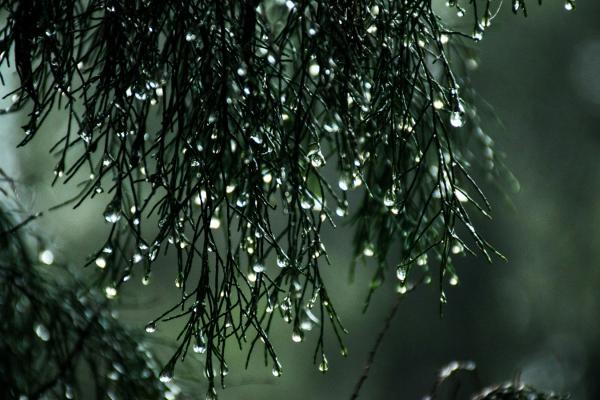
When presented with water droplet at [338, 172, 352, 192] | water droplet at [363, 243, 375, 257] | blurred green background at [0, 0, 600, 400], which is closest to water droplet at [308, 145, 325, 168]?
water droplet at [338, 172, 352, 192]

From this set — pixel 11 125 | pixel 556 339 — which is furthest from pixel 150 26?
pixel 556 339

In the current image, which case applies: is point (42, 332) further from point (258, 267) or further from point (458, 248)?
point (458, 248)

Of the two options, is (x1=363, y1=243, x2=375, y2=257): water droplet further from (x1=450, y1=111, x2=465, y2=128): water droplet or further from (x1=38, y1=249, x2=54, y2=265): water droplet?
(x1=38, y1=249, x2=54, y2=265): water droplet

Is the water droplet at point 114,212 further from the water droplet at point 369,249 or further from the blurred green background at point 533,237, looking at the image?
the blurred green background at point 533,237

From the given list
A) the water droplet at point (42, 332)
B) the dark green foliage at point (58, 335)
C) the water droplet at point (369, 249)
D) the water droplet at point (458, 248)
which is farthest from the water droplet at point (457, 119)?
the water droplet at point (42, 332)

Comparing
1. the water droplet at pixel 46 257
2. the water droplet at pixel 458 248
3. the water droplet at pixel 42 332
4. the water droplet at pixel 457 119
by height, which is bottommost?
the water droplet at pixel 458 248

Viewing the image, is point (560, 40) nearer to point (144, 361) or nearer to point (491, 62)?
point (491, 62)

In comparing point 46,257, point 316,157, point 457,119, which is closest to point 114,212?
point 316,157
